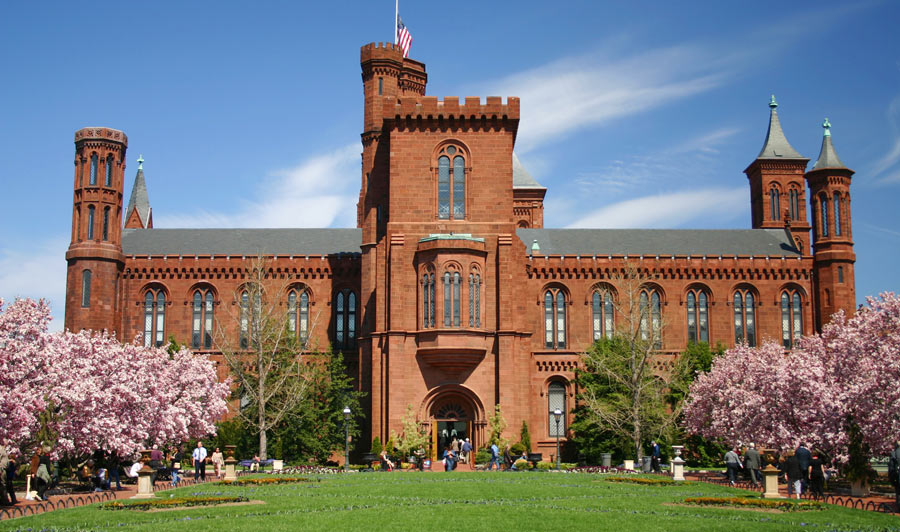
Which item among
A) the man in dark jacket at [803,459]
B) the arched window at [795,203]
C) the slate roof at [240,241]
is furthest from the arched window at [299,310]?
the arched window at [795,203]

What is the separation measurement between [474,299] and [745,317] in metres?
21.4

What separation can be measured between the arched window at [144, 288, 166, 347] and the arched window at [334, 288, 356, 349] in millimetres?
11077

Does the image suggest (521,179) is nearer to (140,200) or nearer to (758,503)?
(140,200)

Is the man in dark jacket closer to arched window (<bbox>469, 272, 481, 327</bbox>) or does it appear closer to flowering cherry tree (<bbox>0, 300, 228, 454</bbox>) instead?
arched window (<bbox>469, 272, 481, 327</bbox>)

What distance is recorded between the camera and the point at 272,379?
5403 centimetres

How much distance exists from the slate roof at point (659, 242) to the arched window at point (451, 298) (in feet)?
52.0

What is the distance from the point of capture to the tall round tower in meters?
59.8

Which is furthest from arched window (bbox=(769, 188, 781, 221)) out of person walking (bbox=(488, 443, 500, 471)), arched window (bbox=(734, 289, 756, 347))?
person walking (bbox=(488, 443, 500, 471))

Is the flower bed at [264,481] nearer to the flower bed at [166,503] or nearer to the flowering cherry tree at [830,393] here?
the flower bed at [166,503]

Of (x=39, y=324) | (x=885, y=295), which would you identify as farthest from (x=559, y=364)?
(x=39, y=324)

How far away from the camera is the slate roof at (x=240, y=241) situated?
66312 millimetres

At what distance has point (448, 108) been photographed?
54.9 m

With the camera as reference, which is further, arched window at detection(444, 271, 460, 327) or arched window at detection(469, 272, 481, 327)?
arched window at detection(469, 272, 481, 327)

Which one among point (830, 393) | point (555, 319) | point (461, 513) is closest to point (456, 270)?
point (555, 319)
